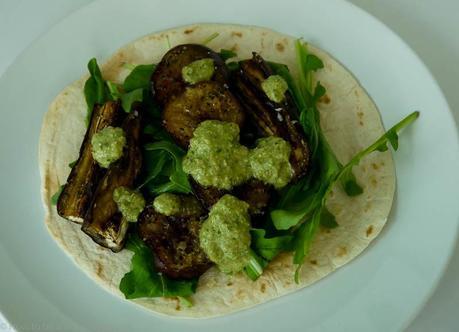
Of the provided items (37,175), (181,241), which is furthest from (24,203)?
(181,241)

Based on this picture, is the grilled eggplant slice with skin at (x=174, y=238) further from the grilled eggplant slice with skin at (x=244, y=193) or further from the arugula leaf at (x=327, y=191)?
the arugula leaf at (x=327, y=191)

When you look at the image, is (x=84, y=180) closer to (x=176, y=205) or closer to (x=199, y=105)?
(x=176, y=205)

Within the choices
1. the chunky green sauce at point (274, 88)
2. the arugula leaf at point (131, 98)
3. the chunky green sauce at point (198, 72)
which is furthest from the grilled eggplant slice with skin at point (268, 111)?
the arugula leaf at point (131, 98)

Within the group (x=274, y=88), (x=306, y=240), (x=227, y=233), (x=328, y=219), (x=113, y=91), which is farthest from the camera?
(x=113, y=91)

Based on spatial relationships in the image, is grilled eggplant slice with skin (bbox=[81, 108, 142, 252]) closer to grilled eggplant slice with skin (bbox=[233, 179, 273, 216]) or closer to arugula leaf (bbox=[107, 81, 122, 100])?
arugula leaf (bbox=[107, 81, 122, 100])

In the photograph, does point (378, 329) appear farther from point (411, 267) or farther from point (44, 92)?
point (44, 92)

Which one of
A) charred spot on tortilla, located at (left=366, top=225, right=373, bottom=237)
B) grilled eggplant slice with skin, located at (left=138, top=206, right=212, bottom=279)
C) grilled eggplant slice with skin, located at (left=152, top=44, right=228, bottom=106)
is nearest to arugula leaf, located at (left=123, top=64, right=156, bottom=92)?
grilled eggplant slice with skin, located at (left=152, top=44, right=228, bottom=106)

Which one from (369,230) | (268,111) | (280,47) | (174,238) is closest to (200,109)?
(268,111)
